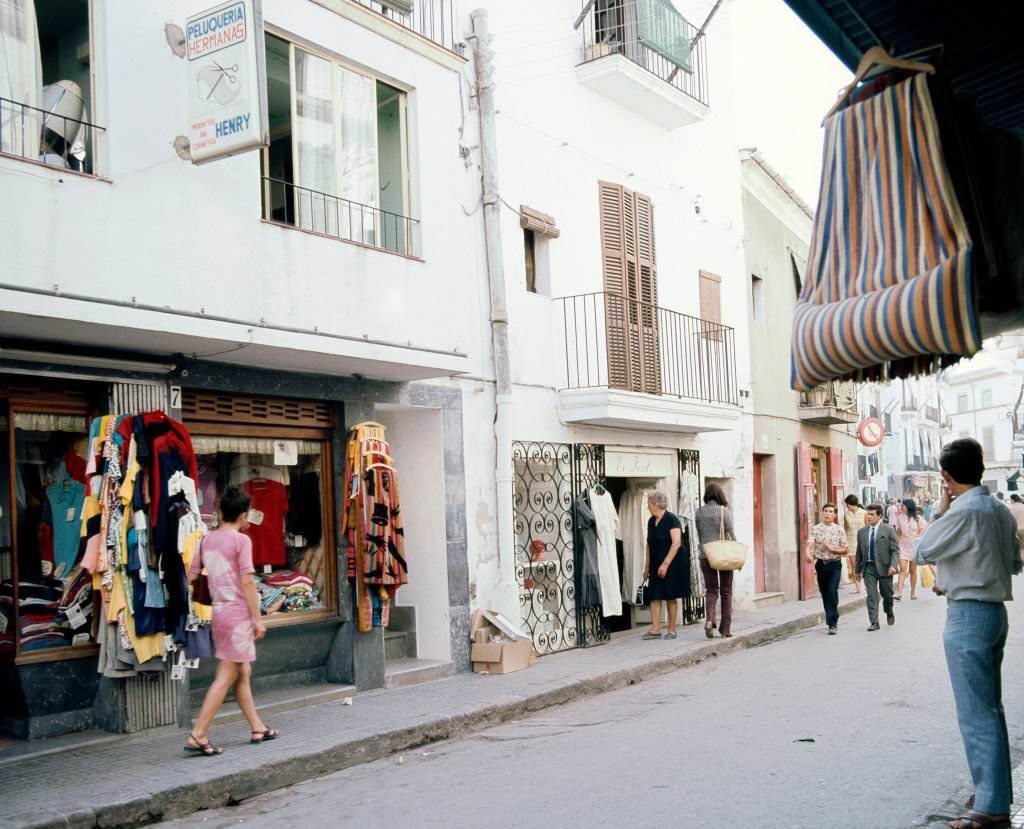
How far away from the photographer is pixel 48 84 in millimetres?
8234

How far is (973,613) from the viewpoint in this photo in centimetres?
561

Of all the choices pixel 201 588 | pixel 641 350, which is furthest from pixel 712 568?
pixel 201 588

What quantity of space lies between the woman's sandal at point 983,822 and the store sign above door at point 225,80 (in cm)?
628

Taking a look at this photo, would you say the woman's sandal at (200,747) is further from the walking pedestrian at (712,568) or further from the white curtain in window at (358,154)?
the walking pedestrian at (712,568)

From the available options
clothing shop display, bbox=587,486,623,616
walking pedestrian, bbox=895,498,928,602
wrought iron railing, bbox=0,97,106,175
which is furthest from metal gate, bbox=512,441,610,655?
walking pedestrian, bbox=895,498,928,602

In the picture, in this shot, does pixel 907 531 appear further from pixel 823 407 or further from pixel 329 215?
pixel 329 215

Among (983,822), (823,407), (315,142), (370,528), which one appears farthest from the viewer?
(823,407)

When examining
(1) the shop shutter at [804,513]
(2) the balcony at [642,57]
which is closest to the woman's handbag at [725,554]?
(2) the balcony at [642,57]

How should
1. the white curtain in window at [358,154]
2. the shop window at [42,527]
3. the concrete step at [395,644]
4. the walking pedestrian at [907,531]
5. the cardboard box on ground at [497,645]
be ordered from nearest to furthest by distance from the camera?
the shop window at [42,527], the white curtain in window at [358,154], the cardboard box on ground at [497,645], the concrete step at [395,644], the walking pedestrian at [907,531]

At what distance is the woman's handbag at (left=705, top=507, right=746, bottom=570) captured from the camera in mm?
13547

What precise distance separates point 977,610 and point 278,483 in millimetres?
6969

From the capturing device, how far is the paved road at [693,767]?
627cm

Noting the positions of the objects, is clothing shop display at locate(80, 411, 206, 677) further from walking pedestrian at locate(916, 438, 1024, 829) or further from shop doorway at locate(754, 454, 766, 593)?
shop doorway at locate(754, 454, 766, 593)

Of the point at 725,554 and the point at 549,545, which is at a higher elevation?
the point at 549,545
